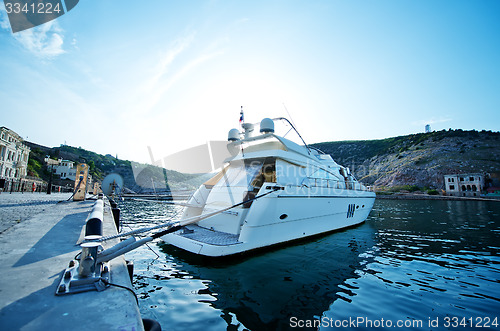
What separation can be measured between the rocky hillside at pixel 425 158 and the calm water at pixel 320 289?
69.4 meters

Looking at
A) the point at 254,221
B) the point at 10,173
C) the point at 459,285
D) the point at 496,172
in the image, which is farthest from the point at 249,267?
the point at 496,172

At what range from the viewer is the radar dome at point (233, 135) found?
11688 mm

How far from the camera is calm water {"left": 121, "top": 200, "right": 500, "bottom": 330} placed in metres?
3.89

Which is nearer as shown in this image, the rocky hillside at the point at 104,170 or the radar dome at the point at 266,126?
the radar dome at the point at 266,126

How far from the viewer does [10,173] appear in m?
35.6

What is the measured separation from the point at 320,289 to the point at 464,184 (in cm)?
7253

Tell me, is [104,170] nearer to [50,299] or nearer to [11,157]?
[11,157]

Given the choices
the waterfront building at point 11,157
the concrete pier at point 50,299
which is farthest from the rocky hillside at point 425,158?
the waterfront building at point 11,157

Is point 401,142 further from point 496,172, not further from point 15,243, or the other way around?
point 15,243

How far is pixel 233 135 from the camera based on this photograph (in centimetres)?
1172

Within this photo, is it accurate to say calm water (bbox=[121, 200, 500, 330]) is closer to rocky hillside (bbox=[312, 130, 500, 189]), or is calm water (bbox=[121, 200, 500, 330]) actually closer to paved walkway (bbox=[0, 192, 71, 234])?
paved walkway (bbox=[0, 192, 71, 234])

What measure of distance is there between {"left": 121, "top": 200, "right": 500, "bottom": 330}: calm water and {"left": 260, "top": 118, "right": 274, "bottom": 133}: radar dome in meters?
5.36

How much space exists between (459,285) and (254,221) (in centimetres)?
550

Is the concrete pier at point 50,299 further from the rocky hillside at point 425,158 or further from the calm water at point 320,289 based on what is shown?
the rocky hillside at point 425,158
